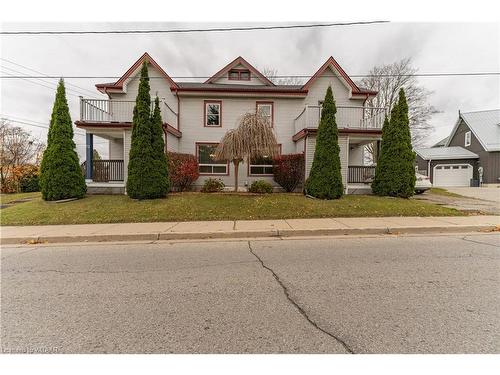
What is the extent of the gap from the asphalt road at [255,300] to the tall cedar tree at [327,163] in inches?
229

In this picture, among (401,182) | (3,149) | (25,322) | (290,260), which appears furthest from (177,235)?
(3,149)

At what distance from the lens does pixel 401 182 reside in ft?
38.5

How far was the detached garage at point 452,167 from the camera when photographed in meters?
26.0

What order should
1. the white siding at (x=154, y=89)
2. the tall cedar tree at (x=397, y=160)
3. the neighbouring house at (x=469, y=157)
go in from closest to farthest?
the tall cedar tree at (x=397, y=160)
the white siding at (x=154, y=89)
the neighbouring house at (x=469, y=157)

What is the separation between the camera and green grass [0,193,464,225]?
27.5 ft

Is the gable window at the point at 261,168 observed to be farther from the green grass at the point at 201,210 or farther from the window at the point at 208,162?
the green grass at the point at 201,210

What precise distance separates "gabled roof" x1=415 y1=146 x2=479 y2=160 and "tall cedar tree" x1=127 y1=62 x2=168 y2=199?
2815cm

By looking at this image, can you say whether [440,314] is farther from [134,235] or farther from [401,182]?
[401,182]

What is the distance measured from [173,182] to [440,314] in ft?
39.7

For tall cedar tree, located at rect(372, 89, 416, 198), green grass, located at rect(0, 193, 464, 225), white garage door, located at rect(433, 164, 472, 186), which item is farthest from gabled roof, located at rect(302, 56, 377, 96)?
white garage door, located at rect(433, 164, 472, 186)

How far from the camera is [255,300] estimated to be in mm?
3121

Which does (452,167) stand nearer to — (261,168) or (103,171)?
(261,168)

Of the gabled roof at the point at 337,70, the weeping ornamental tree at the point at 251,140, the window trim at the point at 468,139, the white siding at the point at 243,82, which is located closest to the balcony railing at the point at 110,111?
the weeping ornamental tree at the point at 251,140

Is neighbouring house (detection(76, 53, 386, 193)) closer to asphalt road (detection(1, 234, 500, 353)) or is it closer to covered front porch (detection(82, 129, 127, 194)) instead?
covered front porch (detection(82, 129, 127, 194))
